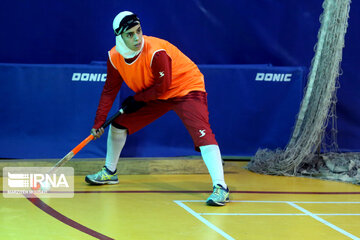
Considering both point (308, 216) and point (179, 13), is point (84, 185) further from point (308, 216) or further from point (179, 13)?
point (179, 13)

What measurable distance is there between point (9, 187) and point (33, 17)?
7.65 ft

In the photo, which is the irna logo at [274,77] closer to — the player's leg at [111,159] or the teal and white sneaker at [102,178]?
the player's leg at [111,159]

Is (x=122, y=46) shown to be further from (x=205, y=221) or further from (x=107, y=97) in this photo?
(x=205, y=221)

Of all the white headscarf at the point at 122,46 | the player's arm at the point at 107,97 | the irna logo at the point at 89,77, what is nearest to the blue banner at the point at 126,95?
the irna logo at the point at 89,77

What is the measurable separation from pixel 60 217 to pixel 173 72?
1.57m

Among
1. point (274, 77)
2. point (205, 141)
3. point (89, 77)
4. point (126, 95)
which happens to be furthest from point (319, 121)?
point (89, 77)

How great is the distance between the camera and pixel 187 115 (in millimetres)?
5145

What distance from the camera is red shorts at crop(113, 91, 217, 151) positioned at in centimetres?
507

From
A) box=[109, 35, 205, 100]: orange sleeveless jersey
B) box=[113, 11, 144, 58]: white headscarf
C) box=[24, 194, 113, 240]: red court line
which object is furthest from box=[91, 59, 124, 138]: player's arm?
box=[24, 194, 113, 240]: red court line

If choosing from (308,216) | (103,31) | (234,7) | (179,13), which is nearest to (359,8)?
(234,7)

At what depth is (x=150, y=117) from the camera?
18.0ft

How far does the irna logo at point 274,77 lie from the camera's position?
22.9ft

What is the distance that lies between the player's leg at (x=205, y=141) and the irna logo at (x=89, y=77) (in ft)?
5.40

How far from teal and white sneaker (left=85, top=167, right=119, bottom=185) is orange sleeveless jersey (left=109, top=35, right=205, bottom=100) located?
88 centimetres
